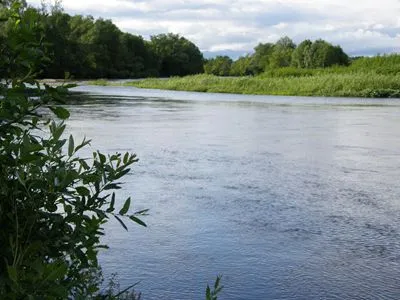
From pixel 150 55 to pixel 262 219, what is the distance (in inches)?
4232

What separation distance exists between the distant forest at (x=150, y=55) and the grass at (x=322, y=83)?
826 inches

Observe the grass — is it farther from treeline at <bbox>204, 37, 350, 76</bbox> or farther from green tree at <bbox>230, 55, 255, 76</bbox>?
green tree at <bbox>230, 55, 255, 76</bbox>

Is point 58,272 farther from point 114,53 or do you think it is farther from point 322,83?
point 114,53

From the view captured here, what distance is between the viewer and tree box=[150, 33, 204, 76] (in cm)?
11688

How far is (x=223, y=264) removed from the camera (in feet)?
17.4

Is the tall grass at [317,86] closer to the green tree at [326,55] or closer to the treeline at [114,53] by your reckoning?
the green tree at [326,55]

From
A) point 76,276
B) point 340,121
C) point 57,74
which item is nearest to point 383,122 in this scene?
point 340,121

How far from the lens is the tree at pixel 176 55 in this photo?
383 ft

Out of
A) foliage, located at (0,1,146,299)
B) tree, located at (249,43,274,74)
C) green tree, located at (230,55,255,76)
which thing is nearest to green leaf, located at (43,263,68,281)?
foliage, located at (0,1,146,299)

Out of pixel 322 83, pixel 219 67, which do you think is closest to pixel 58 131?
pixel 322 83

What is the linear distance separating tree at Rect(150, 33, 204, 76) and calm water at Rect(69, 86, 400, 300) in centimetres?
10283

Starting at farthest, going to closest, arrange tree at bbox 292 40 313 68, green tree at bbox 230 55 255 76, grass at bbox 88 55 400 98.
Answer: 1. green tree at bbox 230 55 255 76
2. tree at bbox 292 40 313 68
3. grass at bbox 88 55 400 98

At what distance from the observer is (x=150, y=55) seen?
369 feet

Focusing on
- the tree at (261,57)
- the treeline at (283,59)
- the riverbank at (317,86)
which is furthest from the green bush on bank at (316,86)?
the tree at (261,57)
